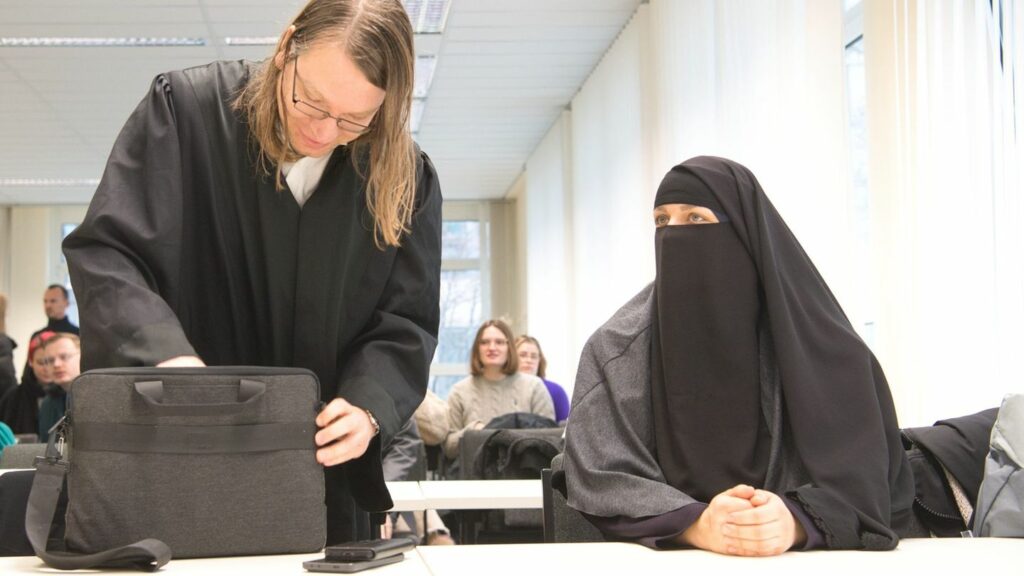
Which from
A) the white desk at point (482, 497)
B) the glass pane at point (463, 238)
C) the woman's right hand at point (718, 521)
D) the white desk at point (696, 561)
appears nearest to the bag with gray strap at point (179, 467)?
the white desk at point (696, 561)

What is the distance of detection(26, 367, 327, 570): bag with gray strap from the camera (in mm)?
1436

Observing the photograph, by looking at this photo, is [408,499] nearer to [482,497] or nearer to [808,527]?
[482,497]

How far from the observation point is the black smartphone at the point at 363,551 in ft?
4.75

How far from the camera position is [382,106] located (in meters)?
1.80

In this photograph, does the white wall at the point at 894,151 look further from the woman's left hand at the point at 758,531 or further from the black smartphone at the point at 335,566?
the black smartphone at the point at 335,566

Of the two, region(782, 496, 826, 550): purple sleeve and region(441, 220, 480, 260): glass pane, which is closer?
region(782, 496, 826, 550): purple sleeve

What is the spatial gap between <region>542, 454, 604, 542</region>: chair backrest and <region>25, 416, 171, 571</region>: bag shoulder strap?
100cm

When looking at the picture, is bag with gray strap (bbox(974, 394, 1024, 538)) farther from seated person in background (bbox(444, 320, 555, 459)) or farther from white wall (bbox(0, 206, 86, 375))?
white wall (bbox(0, 206, 86, 375))

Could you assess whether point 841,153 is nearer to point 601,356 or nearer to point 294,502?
point 601,356

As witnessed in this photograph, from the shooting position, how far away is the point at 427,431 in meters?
5.79

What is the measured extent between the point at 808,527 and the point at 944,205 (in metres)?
2.06

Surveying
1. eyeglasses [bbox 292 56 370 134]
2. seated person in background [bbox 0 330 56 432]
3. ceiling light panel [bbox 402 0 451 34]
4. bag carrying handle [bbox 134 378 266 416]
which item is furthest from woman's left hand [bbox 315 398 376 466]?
seated person in background [bbox 0 330 56 432]

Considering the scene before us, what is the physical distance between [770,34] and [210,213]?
11.3 ft

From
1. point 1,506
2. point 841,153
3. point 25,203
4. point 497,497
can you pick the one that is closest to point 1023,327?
point 841,153
